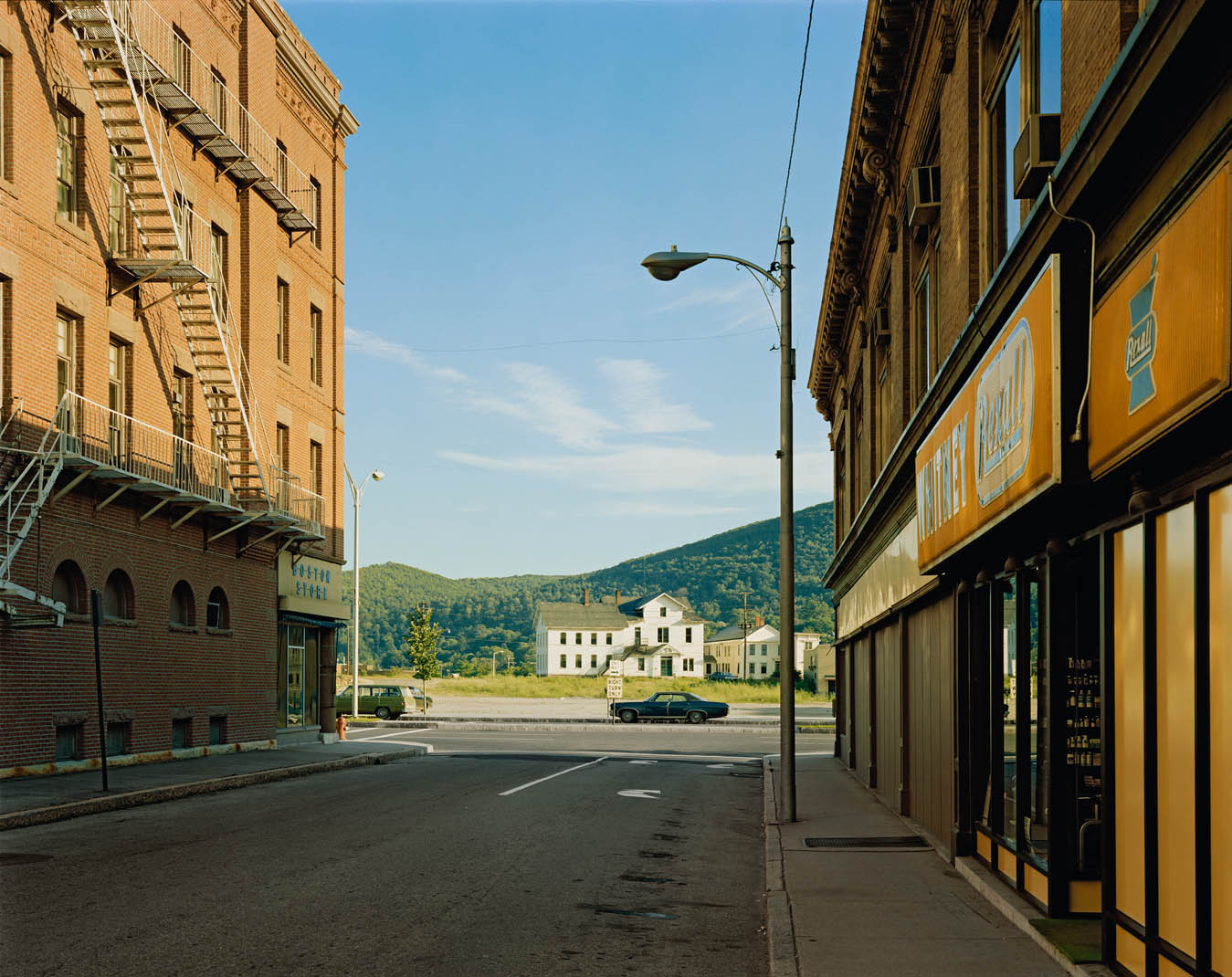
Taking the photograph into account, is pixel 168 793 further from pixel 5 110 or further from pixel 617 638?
Answer: pixel 617 638

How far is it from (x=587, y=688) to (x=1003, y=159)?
94.5 meters

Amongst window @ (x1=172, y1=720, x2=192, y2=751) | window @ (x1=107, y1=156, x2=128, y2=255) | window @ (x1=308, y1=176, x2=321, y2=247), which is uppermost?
window @ (x1=308, y1=176, x2=321, y2=247)

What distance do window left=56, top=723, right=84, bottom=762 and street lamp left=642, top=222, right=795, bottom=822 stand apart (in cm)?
1345

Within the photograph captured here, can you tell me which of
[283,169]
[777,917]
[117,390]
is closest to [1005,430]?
[777,917]

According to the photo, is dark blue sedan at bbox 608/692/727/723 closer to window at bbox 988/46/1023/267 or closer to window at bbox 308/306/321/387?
window at bbox 308/306/321/387

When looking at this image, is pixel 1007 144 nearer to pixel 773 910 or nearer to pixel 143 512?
pixel 773 910

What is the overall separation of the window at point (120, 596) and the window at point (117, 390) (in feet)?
8.35

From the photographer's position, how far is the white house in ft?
472

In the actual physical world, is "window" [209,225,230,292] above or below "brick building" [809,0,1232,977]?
above

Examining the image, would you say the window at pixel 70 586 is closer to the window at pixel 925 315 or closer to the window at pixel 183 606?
the window at pixel 183 606

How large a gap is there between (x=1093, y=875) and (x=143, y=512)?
21566 mm

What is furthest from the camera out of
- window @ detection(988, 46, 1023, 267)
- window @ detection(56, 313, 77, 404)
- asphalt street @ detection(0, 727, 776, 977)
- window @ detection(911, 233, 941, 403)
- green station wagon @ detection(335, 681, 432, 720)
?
green station wagon @ detection(335, 681, 432, 720)

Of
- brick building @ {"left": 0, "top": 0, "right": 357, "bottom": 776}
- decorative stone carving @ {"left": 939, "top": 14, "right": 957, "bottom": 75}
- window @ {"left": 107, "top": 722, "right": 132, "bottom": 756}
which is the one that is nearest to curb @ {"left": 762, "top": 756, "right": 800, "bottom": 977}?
decorative stone carving @ {"left": 939, "top": 14, "right": 957, "bottom": 75}

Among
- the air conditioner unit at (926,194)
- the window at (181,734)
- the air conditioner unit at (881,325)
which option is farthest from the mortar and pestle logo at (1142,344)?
the window at (181,734)
